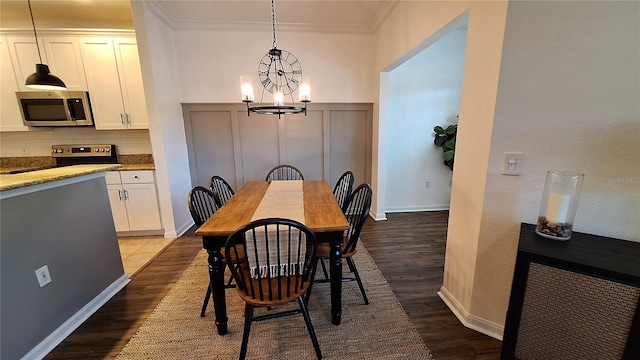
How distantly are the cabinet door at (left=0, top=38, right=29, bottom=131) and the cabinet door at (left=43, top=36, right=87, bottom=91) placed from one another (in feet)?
1.64

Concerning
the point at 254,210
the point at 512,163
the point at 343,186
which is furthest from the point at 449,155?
the point at 254,210

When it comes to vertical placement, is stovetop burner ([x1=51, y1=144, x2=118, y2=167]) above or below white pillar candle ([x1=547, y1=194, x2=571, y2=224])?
above

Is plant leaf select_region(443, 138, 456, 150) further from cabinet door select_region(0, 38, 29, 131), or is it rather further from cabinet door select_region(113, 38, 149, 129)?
cabinet door select_region(0, 38, 29, 131)

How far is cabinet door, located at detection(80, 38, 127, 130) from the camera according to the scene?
2961mm

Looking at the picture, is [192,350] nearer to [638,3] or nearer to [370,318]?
[370,318]

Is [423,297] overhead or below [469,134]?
below

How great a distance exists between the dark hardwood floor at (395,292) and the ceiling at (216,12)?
2.83 m

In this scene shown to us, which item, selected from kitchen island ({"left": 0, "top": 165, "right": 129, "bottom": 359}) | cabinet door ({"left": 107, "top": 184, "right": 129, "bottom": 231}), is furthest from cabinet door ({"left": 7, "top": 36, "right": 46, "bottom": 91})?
kitchen island ({"left": 0, "top": 165, "right": 129, "bottom": 359})

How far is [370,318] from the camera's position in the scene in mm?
1756

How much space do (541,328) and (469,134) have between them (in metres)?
1.16

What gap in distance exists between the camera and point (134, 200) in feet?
10.2

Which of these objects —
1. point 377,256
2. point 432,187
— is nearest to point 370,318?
point 377,256

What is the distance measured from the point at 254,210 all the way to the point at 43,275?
140 cm

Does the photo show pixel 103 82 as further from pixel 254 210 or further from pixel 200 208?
pixel 254 210
